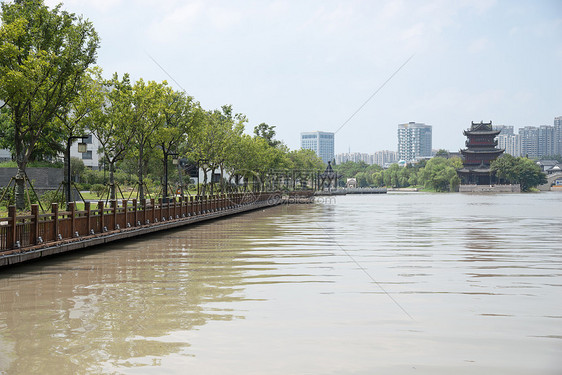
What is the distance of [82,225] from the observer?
952 inches

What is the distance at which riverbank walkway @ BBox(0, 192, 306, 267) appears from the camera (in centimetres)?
1878

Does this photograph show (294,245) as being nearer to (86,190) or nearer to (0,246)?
(0,246)

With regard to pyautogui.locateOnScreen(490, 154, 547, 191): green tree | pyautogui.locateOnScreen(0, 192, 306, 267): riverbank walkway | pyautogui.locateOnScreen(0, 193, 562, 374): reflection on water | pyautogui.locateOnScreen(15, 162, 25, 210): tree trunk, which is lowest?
pyautogui.locateOnScreen(0, 193, 562, 374): reflection on water

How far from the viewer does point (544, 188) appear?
176 m

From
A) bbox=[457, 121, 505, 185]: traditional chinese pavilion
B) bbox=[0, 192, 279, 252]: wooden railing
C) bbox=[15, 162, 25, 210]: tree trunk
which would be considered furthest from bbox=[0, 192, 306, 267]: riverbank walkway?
bbox=[457, 121, 505, 185]: traditional chinese pavilion

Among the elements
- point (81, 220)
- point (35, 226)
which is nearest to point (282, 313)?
point (35, 226)

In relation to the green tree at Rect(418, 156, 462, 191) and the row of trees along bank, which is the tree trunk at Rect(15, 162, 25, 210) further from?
the green tree at Rect(418, 156, 462, 191)

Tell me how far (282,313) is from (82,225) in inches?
538

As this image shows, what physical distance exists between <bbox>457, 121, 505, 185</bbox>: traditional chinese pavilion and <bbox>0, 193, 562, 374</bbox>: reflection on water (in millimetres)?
138190

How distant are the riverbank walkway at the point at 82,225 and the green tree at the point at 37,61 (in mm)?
3858

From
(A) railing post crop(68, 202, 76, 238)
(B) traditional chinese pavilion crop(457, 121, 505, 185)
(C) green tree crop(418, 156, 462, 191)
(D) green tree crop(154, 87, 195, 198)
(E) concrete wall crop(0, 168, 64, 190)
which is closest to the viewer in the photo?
(A) railing post crop(68, 202, 76, 238)

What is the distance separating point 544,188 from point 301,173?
291 feet

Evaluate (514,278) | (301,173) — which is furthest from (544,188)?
(514,278)

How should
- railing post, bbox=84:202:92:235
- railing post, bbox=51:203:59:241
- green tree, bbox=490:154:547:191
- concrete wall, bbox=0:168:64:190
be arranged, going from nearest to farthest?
railing post, bbox=51:203:59:241
railing post, bbox=84:202:92:235
concrete wall, bbox=0:168:64:190
green tree, bbox=490:154:547:191
